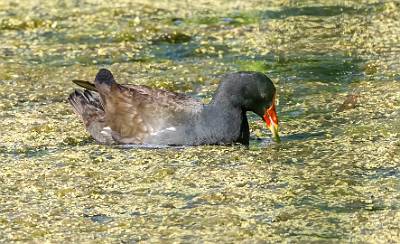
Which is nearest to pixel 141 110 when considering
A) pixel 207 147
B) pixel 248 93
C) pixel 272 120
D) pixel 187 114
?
pixel 187 114

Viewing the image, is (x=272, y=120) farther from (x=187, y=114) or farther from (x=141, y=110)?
(x=141, y=110)

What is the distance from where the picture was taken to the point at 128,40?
935cm

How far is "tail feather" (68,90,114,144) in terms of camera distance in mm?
6742

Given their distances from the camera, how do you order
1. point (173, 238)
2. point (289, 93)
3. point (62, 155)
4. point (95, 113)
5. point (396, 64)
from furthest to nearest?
1. point (396, 64)
2. point (289, 93)
3. point (95, 113)
4. point (62, 155)
5. point (173, 238)

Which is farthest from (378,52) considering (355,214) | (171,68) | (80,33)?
(355,214)

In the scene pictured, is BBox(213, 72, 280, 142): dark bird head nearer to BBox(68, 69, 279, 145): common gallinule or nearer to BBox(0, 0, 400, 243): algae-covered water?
BBox(68, 69, 279, 145): common gallinule

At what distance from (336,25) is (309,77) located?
5.30 ft

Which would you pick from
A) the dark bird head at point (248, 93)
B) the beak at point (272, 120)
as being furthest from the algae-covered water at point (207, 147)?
the dark bird head at point (248, 93)

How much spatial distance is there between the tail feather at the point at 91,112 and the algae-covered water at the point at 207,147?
0.11 metres

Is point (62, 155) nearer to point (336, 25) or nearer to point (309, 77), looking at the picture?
point (309, 77)

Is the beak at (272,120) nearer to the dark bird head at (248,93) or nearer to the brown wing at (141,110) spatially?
the dark bird head at (248,93)

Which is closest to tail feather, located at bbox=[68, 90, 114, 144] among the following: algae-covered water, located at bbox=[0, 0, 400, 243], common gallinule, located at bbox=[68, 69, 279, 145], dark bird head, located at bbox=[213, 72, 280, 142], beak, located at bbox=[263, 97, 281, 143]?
common gallinule, located at bbox=[68, 69, 279, 145]

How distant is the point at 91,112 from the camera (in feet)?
22.8

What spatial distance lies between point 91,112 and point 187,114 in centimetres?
79
